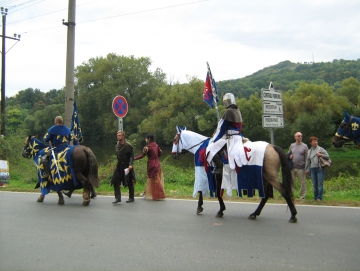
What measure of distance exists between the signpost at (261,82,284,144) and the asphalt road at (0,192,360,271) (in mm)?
2485

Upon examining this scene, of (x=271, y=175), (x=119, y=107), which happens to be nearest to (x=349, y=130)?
(x=271, y=175)

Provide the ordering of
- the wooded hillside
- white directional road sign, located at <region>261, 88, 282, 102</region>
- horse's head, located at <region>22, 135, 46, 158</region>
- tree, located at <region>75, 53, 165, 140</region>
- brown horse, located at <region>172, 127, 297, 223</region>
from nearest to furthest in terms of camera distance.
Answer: brown horse, located at <region>172, 127, 297, 223</region>, white directional road sign, located at <region>261, 88, 282, 102</region>, horse's head, located at <region>22, 135, 46, 158</region>, the wooded hillside, tree, located at <region>75, 53, 165, 140</region>

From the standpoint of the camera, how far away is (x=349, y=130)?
7.83 m

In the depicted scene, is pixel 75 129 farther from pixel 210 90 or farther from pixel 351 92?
pixel 351 92

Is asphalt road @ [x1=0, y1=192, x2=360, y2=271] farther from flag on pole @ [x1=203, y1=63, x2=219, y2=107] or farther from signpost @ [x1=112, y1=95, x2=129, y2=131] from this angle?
signpost @ [x1=112, y1=95, x2=129, y2=131]

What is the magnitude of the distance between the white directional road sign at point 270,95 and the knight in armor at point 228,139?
307 centimetres

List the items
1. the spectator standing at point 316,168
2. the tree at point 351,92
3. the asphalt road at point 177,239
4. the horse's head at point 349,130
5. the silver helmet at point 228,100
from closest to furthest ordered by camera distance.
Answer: the asphalt road at point 177,239 → the horse's head at point 349,130 → the silver helmet at point 228,100 → the spectator standing at point 316,168 → the tree at point 351,92

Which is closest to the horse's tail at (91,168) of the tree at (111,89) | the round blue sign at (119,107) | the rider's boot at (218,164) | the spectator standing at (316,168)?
the round blue sign at (119,107)

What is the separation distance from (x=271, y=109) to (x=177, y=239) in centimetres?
583

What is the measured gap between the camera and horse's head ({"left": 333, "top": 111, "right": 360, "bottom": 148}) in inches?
305

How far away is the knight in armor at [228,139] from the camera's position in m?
7.79

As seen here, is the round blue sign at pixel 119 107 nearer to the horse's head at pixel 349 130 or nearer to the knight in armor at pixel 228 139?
the knight in armor at pixel 228 139

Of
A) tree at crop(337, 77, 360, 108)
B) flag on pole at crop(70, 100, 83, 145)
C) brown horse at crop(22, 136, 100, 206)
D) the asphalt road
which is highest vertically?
tree at crop(337, 77, 360, 108)

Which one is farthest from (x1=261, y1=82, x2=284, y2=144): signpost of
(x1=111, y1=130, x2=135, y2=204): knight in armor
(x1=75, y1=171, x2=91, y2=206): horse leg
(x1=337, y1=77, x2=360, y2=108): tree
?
(x1=337, y1=77, x2=360, y2=108): tree
